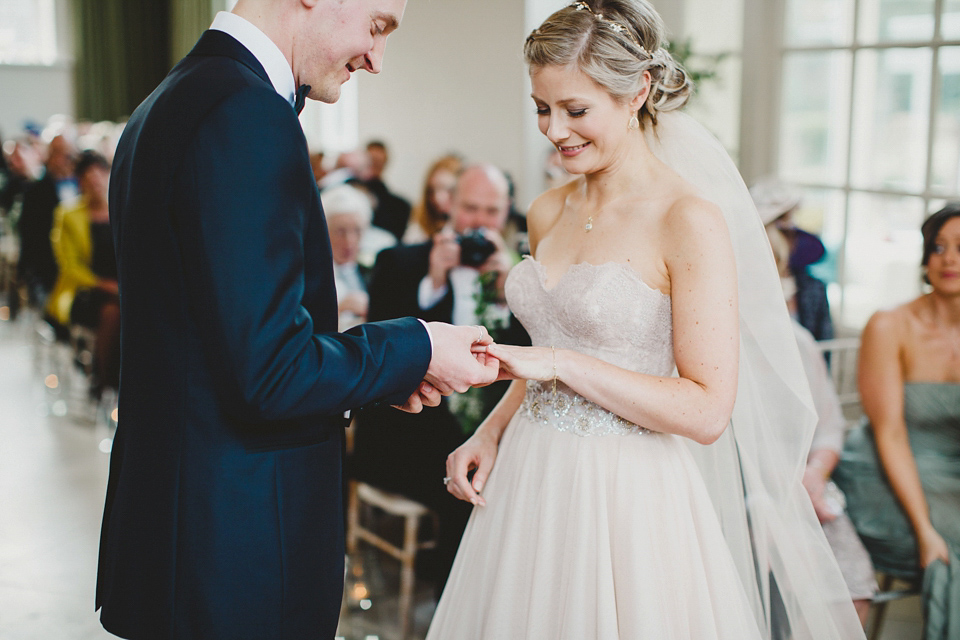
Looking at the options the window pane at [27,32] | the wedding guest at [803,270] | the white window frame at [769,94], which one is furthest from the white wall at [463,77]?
the window pane at [27,32]

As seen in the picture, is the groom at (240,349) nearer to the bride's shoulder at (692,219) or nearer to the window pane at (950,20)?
the bride's shoulder at (692,219)

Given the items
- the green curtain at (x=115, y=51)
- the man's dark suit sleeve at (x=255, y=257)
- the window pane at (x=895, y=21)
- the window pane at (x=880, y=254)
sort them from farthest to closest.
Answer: the green curtain at (x=115, y=51), the window pane at (x=880, y=254), the window pane at (x=895, y=21), the man's dark suit sleeve at (x=255, y=257)

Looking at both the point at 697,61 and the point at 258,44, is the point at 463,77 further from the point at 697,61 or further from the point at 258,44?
the point at 258,44

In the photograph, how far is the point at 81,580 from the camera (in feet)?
11.0

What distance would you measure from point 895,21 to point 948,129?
1.76 feet

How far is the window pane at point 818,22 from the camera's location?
3938mm

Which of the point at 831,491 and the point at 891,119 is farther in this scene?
the point at 891,119

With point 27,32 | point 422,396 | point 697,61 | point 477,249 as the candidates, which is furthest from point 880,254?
point 27,32

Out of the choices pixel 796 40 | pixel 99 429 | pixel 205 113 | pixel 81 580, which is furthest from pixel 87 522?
pixel 796 40

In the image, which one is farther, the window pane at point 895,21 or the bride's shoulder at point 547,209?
the window pane at point 895,21

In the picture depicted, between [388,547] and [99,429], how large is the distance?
9.45 ft

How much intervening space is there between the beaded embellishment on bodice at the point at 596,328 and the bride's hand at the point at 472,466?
117mm

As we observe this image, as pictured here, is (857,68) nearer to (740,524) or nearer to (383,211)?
(740,524)

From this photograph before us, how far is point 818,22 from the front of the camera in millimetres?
4059
